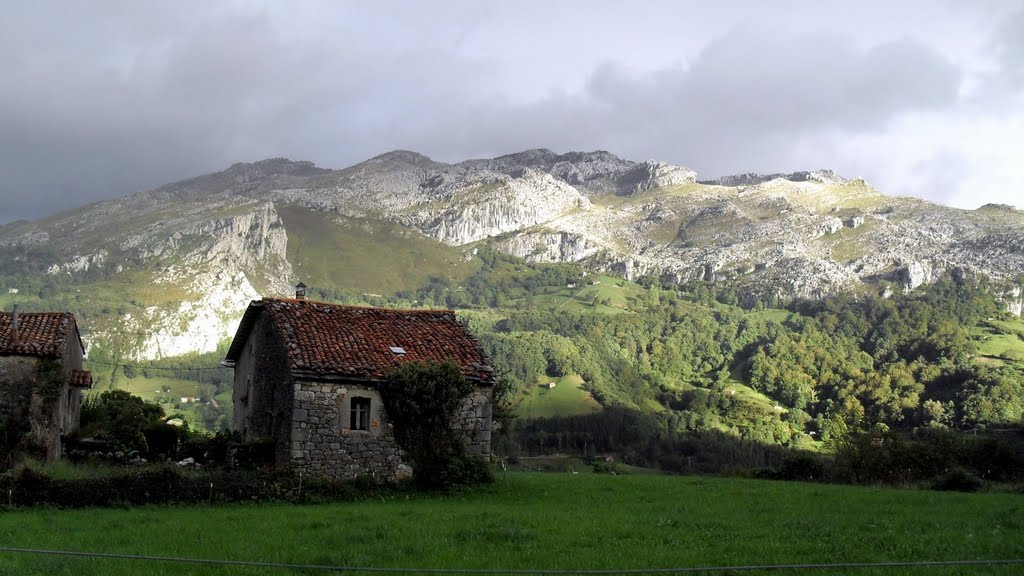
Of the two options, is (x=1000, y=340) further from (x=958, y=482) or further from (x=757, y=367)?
(x=958, y=482)

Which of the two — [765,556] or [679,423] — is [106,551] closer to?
[765,556]

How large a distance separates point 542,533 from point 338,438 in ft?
37.1

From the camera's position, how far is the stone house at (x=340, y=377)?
26.4m

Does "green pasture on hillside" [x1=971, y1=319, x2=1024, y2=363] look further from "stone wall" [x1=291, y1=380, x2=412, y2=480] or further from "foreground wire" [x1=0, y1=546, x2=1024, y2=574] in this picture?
"foreground wire" [x1=0, y1=546, x2=1024, y2=574]

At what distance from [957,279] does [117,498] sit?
687 feet

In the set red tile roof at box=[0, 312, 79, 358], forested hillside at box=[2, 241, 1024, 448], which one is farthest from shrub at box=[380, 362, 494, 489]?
forested hillside at box=[2, 241, 1024, 448]

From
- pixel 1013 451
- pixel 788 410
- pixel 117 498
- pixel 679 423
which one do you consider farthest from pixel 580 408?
pixel 117 498

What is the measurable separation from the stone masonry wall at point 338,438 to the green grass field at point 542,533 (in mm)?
2820

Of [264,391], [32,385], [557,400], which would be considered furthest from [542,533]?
[557,400]

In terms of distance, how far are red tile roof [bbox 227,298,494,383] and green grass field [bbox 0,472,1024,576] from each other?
5223mm

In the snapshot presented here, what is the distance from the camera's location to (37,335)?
2912cm

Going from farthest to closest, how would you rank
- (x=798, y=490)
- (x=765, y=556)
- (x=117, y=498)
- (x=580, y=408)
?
1. (x=580, y=408)
2. (x=798, y=490)
3. (x=117, y=498)
4. (x=765, y=556)

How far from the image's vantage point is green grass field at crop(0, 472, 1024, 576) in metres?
14.0

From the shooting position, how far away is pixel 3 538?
1614 centimetres
